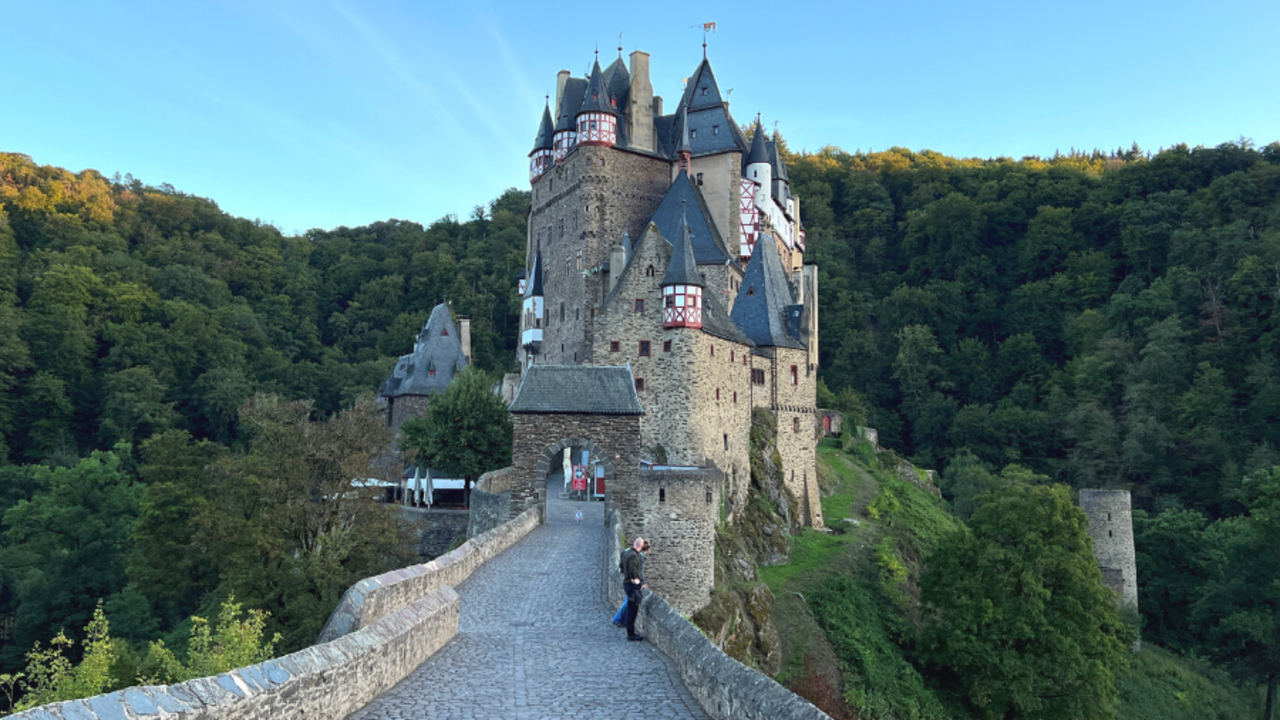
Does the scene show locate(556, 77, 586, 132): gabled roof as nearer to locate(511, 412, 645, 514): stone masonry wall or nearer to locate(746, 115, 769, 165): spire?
locate(746, 115, 769, 165): spire

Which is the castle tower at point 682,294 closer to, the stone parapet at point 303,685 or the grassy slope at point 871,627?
the grassy slope at point 871,627

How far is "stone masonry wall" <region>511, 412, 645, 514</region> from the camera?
24500mm

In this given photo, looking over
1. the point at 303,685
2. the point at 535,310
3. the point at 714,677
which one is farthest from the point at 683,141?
the point at 303,685

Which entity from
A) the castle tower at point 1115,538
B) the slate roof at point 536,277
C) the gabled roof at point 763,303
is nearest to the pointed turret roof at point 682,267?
the gabled roof at point 763,303

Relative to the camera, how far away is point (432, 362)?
48875 millimetres

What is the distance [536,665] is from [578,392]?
16.0 m

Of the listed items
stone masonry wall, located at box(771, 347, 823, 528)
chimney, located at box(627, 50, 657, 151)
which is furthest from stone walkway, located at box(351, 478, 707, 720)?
chimney, located at box(627, 50, 657, 151)

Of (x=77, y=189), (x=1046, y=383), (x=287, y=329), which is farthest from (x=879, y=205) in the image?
(x=77, y=189)

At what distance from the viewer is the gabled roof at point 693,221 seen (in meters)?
38.2

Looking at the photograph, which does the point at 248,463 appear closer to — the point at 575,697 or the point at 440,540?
the point at 440,540

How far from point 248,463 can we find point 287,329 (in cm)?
5585

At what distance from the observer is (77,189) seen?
75.9 metres

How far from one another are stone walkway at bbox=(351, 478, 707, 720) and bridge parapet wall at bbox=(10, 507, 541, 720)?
25cm

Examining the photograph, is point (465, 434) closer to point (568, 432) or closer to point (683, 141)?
point (568, 432)
